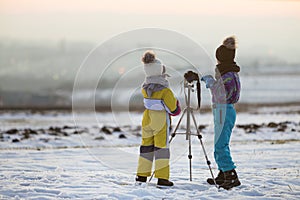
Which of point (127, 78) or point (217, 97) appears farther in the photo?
point (127, 78)

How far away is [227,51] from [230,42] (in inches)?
7.7

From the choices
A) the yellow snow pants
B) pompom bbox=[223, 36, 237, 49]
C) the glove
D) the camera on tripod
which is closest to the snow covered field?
the yellow snow pants

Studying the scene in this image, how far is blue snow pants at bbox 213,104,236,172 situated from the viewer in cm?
826

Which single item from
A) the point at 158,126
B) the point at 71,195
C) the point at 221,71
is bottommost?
the point at 71,195

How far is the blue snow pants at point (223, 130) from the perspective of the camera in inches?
325

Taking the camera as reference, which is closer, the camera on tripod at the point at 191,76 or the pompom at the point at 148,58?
the camera on tripod at the point at 191,76

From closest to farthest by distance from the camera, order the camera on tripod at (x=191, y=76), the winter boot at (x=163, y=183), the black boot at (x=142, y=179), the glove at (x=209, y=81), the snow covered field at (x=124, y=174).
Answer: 1. the snow covered field at (x=124, y=174)
2. the glove at (x=209, y=81)
3. the camera on tripod at (x=191, y=76)
4. the winter boot at (x=163, y=183)
5. the black boot at (x=142, y=179)

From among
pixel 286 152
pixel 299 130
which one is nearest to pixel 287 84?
pixel 299 130

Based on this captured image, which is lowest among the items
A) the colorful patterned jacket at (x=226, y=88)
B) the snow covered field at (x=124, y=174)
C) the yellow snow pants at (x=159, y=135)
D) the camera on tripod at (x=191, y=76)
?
the snow covered field at (x=124, y=174)

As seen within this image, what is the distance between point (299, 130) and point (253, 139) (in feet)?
9.70

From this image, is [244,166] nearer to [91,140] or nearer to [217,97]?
[217,97]

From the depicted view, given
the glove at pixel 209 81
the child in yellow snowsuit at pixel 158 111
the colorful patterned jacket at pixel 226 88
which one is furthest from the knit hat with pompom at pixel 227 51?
the child in yellow snowsuit at pixel 158 111

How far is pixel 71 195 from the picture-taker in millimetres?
7758

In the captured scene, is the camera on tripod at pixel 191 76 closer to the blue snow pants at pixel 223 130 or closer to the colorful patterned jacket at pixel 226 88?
the colorful patterned jacket at pixel 226 88
